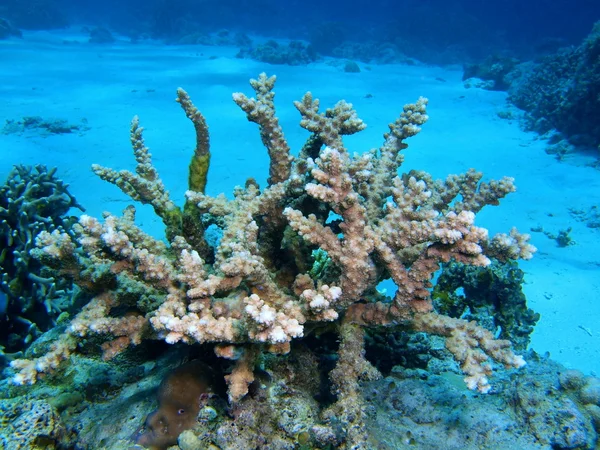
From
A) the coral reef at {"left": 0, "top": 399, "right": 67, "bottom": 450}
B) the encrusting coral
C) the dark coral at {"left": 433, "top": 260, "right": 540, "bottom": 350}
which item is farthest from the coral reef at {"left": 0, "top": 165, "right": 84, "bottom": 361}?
the dark coral at {"left": 433, "top": 260, "right": 540, "bottom": 350}

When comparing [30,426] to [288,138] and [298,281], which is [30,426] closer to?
[298,281]

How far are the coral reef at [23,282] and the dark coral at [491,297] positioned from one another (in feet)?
16.0

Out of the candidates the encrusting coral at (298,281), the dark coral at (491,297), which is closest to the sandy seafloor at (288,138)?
the dark coral at (491,297)

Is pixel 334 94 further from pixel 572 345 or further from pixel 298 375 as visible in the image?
pixel 298 375

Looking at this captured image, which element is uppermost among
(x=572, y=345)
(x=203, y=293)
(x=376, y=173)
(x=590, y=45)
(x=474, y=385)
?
(x=590, y=45)

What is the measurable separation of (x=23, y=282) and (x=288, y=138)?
9.34m

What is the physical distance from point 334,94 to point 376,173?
52.6 feet

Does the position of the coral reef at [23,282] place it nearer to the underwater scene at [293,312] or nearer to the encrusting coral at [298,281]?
the underwater scene at [293,312]

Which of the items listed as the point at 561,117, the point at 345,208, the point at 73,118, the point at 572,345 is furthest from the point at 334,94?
the point at 345,208

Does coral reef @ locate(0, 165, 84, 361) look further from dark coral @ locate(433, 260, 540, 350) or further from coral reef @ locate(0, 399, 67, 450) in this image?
dark coral @ locate(433, 260, 540, 350)

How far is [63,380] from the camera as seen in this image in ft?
9.59

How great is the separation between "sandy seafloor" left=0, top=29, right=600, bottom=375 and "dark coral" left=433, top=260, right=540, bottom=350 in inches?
59.4

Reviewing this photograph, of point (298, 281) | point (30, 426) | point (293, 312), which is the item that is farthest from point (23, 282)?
point (293, 312)

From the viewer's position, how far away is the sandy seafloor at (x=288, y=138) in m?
7.85
